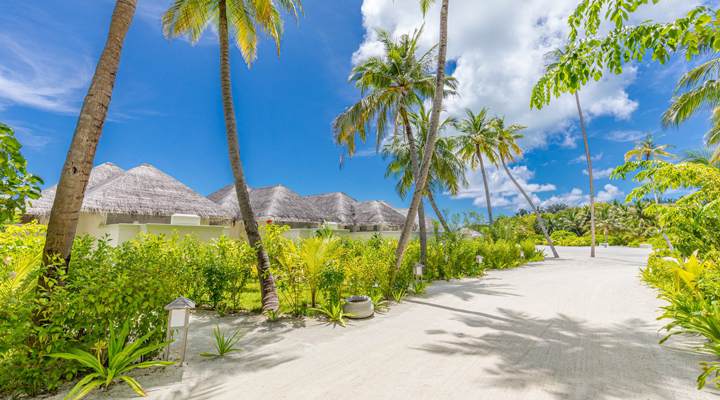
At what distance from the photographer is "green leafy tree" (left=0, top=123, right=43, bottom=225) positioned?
6.84 ft

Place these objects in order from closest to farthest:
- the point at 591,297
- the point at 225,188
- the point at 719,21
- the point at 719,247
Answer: the point at 719,21 → the point at 719,247 → the point at 591,297 → the point at 225,188

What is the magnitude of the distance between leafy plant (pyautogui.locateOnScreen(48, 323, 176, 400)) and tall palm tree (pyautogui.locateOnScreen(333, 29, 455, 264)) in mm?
8991

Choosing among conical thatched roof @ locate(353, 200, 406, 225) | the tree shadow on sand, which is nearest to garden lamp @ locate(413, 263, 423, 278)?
the tree shadow on sand

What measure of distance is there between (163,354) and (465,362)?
383cm

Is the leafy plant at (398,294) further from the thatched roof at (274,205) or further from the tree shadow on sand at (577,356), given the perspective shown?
the thatched roof at (274,205)

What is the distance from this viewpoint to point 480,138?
20250 millimetres

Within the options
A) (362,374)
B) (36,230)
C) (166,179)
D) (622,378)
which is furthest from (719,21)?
(166,179)

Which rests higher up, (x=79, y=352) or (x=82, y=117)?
(x=82, y=117)

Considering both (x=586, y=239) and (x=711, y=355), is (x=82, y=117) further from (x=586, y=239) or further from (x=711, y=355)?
(x=586, y=239)

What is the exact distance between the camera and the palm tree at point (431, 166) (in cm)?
1566

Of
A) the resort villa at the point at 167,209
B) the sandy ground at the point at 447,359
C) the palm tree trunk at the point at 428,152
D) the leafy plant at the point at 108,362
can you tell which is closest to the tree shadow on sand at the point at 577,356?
the sandy ground at the point at 447,359

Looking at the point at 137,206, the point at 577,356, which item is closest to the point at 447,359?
the point at 577,356

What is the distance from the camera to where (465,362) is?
3760 mm

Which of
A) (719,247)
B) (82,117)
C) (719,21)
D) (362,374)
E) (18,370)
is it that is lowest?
(362,374)
